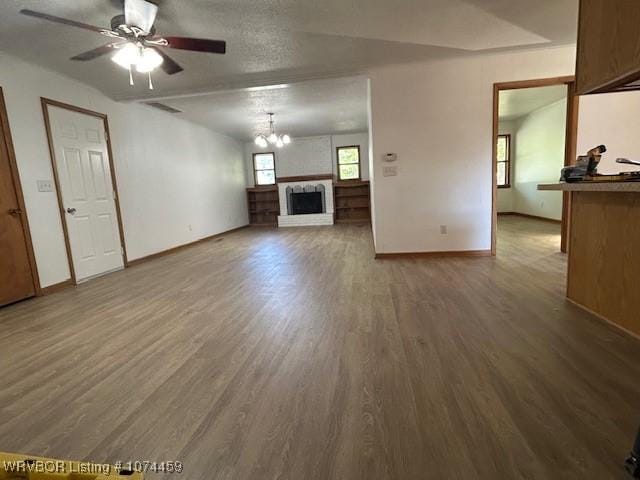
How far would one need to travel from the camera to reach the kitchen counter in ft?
6.50

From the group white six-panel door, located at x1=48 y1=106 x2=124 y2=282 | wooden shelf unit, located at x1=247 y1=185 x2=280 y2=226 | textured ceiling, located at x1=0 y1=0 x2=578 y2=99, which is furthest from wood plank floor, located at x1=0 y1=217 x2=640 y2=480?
wooden shelf unit, located at x1=247 y1=185 x2=280 y2=226

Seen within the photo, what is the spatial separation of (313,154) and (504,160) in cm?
532

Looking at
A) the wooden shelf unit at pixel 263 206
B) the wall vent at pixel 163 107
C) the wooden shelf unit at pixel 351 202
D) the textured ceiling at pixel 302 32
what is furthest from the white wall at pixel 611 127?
the wooden shelf unit at pixel 263 206

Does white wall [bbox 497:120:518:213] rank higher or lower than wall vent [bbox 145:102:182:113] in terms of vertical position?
lower

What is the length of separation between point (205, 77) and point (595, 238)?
174 inches

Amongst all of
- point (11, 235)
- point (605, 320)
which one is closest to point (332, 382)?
point (605, 320)

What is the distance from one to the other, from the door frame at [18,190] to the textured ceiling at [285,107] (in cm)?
207

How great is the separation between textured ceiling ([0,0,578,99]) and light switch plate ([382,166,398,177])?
1.28 m

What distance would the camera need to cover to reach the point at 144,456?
1.27 meters

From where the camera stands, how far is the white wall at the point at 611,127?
382 cm

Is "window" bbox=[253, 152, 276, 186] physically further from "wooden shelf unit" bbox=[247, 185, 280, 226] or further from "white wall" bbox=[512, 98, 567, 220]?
"white wall" bbox=[512, 98, 567, 220]

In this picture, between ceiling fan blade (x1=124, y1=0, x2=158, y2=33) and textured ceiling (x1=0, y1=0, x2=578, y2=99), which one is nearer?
ceiling fan blade (x1=124, y1=0, x2=158, y2=33)

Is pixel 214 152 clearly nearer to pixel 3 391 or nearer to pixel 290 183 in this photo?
pixel 290 183

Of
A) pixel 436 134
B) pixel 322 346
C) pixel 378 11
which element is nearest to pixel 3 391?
pixel 322 346
